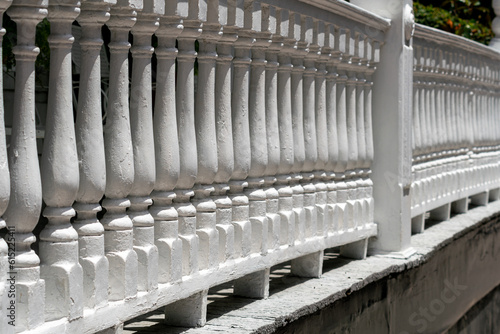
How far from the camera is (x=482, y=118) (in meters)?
8.30

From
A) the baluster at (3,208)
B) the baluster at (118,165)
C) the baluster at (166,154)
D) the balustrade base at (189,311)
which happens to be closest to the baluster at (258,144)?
the balustrade base at (189,311)

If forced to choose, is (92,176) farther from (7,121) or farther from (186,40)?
(7,121)

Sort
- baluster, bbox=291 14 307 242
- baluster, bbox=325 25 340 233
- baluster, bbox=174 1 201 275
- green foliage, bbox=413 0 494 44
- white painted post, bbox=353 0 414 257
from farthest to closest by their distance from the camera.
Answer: green foliage, bbox=413 0 494 44 → white painted post, bbox=353 0 414 257 → baluster, bbox=325 25 340 233 → baluster, bbox=291 14 307 242 → baluster, bbox=174 1 201 275

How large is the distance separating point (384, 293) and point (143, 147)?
2.36 meters

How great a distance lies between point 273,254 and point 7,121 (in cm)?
247

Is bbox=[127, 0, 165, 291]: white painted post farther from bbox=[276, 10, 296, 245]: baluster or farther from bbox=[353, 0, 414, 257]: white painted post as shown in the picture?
bbox=[353, 0, 414, 257]: white painted post

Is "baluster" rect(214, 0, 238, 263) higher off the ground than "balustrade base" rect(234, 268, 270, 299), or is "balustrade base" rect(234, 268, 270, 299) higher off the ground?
"baluster" rect(214, 0, 238, 263)

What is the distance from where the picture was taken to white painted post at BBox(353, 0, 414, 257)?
530 cm

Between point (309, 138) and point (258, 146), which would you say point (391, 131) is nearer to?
point (309, 138)

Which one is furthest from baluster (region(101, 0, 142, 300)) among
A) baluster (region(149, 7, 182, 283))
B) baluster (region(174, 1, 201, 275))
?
baluster (region(174, 1, 201, 275))

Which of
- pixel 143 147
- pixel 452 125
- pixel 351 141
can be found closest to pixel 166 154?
pixel 143 147

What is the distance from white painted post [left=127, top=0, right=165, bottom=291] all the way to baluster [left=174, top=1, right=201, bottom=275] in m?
0.22

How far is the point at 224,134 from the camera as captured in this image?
3.40m

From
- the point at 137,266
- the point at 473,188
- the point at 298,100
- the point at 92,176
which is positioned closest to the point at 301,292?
the point at 298,100
